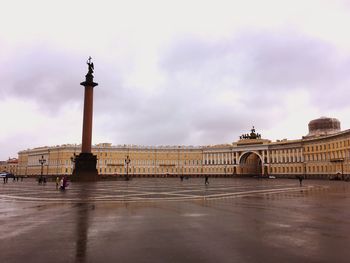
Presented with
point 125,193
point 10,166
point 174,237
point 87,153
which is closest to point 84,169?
point 87,153

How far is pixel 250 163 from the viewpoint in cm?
14525

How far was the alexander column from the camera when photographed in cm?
4884

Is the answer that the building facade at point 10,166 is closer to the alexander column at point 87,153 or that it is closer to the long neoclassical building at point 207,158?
the long neoclassical building at point 207,158

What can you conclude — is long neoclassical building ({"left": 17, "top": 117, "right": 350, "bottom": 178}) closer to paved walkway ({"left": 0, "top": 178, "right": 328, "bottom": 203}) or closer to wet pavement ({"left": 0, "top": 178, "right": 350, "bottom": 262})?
paved walkway ({"left": 0, "top": 178, "right": 328, "bottom": 203})

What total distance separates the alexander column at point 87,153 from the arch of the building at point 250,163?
9536cm

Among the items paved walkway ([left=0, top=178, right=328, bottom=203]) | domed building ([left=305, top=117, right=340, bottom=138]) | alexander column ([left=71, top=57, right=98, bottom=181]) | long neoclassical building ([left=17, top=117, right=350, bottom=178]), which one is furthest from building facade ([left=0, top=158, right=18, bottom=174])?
paved walkway ([left=0, top=178, right=328, bottom=203])

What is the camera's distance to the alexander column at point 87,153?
48.8 m

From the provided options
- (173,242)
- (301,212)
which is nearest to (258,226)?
(173,242)

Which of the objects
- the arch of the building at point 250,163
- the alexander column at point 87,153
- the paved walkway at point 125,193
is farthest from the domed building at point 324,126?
the alexander column at point 87,153

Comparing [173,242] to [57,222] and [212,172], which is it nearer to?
[57,222]

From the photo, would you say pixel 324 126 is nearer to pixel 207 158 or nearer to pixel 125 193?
pixel 207 158

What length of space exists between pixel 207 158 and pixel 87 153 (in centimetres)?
10069

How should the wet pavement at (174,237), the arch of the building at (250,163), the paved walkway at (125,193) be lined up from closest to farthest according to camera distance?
the wet pavement at (174,237) < the paved walkway at (125,193) < the arch of the building at (250,163)

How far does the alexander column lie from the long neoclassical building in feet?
242
